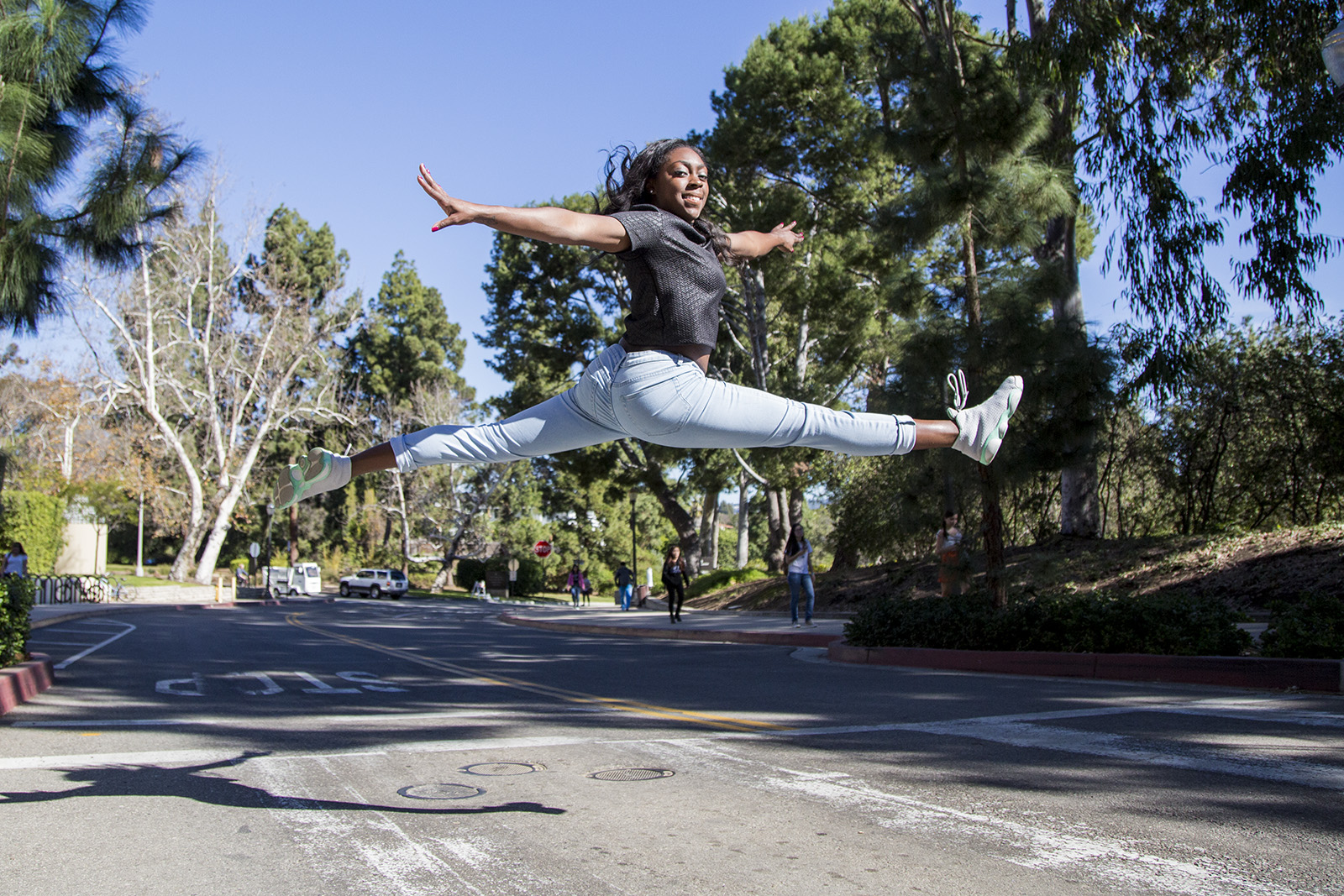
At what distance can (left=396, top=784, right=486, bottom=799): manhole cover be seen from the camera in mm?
4434

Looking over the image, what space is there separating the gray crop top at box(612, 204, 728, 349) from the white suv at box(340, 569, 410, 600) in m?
50.8

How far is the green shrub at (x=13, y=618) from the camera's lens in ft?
29.0

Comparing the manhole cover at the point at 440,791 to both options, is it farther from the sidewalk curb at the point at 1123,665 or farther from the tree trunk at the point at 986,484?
the tree trunk at the point at 986,484

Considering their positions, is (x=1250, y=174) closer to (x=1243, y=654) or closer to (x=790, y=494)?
(x=1243, y=654)

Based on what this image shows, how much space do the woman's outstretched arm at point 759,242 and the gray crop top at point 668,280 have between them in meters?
0.51

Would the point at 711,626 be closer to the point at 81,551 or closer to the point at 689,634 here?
the point at 689,634

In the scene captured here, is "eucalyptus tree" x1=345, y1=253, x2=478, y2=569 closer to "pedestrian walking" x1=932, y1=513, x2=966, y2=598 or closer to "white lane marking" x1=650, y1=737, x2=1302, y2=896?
"pedestrian walking" x1=932, y1=513, x2=966, y2=598

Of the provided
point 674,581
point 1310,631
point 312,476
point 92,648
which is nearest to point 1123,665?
point 1310,631

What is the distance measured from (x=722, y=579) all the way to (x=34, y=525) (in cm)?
2470

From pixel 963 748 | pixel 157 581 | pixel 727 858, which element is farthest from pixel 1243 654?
pixel 157 581

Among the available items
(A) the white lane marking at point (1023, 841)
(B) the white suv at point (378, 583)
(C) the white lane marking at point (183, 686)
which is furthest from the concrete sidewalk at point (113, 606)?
(A) the white lane marking at point (1023, 841)

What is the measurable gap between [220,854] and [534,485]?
59477 mm

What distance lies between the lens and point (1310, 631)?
7.96 metres

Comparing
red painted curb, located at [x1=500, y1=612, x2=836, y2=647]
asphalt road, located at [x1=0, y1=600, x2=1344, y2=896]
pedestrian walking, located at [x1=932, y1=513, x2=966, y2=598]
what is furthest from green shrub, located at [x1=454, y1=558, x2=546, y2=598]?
asphalt road, located at [x1=0, y1=600, x2=1344, y2=896]
